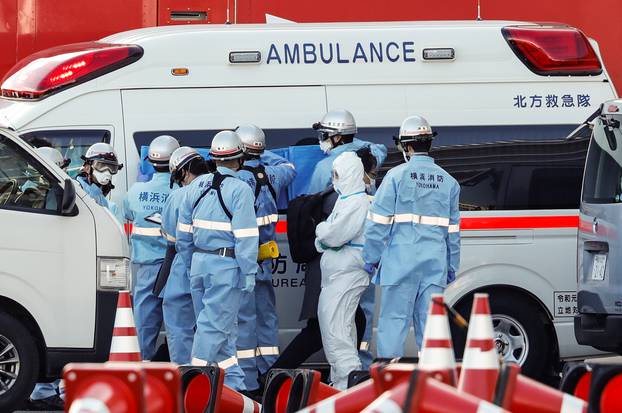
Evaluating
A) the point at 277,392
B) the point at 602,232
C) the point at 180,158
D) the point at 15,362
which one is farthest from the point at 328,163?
the point at 277,392

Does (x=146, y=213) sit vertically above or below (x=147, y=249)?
above

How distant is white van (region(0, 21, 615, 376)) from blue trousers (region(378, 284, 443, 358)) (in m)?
0.83

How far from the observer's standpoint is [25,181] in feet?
31.2

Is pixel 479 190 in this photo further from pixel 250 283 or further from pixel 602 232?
pixel 250 283

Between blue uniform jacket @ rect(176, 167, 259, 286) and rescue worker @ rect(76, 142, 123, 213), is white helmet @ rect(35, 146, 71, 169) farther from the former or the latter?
blue uniform jacket @ rect(176, 167, 259, 286)

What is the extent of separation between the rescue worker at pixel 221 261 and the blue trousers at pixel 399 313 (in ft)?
2.95

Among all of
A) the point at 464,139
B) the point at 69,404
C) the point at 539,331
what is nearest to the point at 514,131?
the point at 464,139

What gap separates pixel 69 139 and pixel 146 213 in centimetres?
75

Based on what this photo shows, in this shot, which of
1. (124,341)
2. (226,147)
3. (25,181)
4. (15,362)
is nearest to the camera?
(124,341)

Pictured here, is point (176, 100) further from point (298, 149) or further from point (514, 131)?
point (514, 131)

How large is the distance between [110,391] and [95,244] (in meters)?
4.32

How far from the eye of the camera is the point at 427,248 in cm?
1000

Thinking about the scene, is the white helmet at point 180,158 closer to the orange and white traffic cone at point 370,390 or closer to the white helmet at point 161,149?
the white helmet at point 161,149

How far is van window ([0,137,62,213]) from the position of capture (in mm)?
9469
